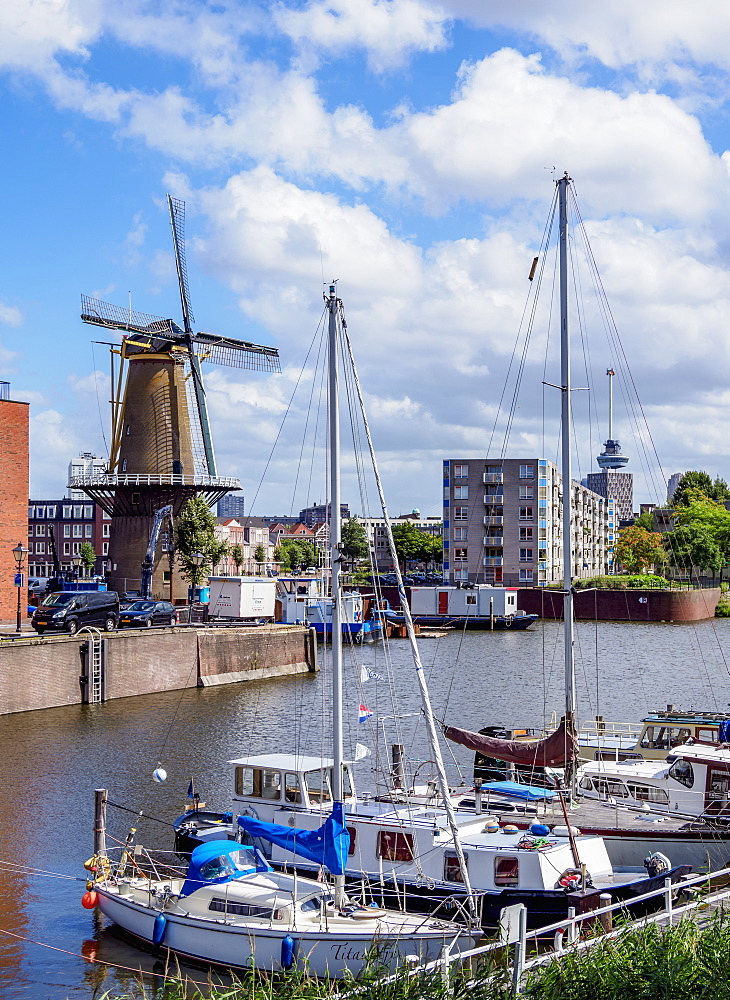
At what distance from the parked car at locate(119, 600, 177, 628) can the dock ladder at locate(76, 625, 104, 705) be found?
12566 mm

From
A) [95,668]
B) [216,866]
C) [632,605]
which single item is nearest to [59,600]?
[95,668]

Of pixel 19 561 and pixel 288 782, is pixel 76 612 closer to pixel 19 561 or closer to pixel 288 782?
pixel 19 561

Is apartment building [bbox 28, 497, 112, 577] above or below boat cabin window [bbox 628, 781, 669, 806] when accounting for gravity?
above

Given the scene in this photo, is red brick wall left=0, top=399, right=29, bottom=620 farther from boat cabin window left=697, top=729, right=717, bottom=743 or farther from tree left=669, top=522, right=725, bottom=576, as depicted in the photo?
tree left=669, top=522, right=725, bottom=576

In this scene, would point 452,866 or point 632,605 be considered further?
point 632,605

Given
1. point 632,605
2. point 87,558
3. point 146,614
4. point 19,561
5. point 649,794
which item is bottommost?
point 649,794

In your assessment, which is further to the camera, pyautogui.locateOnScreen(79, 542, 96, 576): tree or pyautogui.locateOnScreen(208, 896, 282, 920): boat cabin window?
pyautogui.locateOnScreen(79, 542, 96, 576): tree

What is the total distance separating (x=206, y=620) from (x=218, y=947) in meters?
56.2

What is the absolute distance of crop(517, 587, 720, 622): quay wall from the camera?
10744 centimetres

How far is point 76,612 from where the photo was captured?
196 feet

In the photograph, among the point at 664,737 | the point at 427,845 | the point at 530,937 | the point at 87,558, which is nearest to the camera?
the point at 530,937

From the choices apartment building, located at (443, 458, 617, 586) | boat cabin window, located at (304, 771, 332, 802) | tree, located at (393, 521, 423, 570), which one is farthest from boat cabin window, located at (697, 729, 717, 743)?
tree, located at (393, 521, 423, 570)

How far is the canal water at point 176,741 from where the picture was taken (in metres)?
21.7

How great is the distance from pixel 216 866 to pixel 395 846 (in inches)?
153
